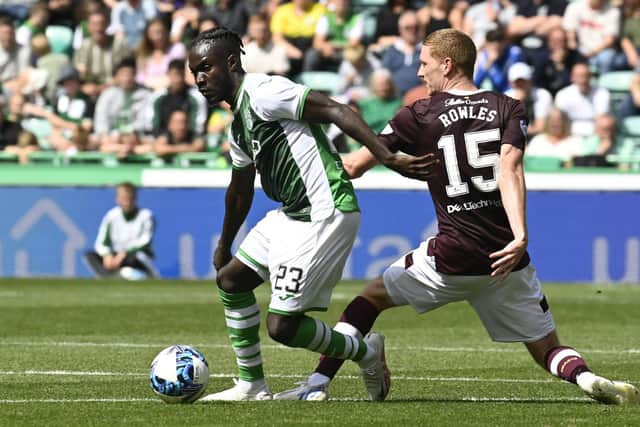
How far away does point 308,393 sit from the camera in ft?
26.7

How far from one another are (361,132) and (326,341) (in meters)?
1.17

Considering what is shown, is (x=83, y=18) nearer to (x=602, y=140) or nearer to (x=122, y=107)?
(x=122, y=107)

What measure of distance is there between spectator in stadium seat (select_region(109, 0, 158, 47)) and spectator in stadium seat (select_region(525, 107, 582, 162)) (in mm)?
7096

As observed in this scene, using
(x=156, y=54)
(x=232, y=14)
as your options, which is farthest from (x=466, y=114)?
(x=232, y=14)

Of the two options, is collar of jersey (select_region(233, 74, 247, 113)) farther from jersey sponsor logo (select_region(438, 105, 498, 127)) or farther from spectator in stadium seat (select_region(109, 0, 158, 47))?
spectator in stadium seat (select_region(109, 0, 158, 47))

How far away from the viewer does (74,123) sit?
22.3 meters

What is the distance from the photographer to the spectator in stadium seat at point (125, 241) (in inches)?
789

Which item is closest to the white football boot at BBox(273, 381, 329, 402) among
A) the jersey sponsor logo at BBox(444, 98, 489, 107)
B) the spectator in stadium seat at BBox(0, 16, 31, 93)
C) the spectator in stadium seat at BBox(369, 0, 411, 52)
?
the jersey sponsor logo at BBox(444, 98, 489, 107)

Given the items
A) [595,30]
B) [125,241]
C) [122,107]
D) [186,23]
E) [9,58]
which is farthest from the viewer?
[186,23]

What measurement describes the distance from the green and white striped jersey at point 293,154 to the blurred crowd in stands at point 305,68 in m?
12.1

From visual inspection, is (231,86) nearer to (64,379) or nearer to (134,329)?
(64,379)

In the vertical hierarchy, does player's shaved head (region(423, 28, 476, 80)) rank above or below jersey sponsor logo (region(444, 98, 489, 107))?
above

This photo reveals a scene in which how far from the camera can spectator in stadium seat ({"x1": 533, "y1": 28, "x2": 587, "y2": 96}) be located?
2112 centimetres

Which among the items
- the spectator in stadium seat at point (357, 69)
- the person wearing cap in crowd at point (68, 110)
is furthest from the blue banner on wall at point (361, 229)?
the spectator in stadium seat at point (357, 69)
